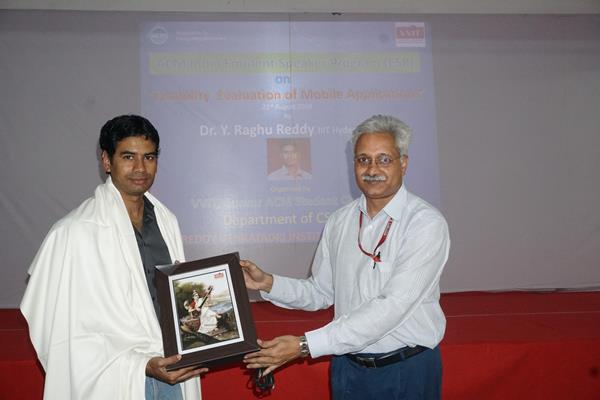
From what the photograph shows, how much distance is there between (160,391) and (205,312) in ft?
1.31

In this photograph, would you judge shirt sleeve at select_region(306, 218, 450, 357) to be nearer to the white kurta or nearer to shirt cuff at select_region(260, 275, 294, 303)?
shirt cuff at select_region(260, 275, 294, 303)

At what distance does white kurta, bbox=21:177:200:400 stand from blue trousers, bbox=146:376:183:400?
0.13m

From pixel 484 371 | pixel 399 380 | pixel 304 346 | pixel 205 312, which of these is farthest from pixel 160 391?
pixel 484 371

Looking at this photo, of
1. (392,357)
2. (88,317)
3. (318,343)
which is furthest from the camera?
(392,357)

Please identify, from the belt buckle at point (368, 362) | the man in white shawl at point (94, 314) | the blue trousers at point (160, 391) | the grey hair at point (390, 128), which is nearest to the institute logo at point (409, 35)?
the grey hair at point (390, 128)

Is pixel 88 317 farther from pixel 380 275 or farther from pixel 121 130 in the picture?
pixel 380 275

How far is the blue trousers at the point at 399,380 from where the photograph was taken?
1.88m

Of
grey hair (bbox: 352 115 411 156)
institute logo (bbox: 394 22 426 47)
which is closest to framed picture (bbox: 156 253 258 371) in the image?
grey hair (bbox: 352 115 411 156)

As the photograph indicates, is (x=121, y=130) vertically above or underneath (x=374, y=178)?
above

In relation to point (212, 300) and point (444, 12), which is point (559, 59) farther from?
point (212, 300)

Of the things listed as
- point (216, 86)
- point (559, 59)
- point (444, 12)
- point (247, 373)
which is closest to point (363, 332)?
point (247, 373)

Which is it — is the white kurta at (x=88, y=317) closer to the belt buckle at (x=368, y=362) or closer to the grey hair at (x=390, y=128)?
the belt buckle at (x=368, y=362)

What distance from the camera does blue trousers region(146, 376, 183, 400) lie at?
70.1 inches

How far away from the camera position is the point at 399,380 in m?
1.88
